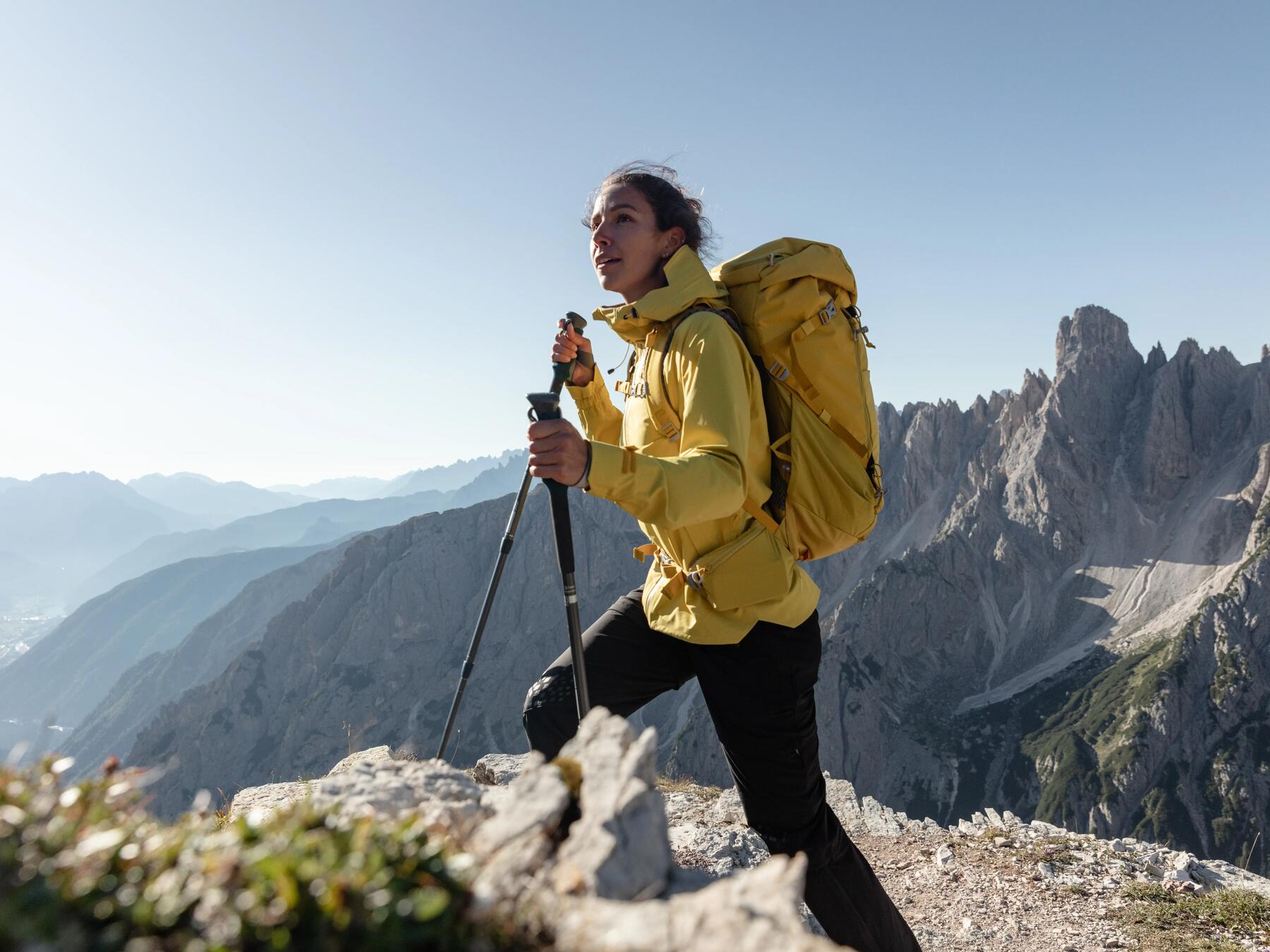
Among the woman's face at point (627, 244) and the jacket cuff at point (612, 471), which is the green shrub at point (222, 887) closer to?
the jacket cuff at point (612, 471)

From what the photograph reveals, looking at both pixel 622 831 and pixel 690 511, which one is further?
pixel 690 511

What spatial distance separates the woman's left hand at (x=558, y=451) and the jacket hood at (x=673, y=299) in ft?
3.92

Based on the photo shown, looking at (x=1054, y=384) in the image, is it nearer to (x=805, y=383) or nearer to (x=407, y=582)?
(x=407, y=582)

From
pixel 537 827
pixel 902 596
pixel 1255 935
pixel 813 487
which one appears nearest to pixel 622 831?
pixel 537 827

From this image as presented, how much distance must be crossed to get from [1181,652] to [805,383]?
132401mm

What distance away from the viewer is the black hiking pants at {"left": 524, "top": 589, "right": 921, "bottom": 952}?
3.99 meters

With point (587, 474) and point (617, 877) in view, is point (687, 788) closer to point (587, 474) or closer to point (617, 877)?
point (587, 474)

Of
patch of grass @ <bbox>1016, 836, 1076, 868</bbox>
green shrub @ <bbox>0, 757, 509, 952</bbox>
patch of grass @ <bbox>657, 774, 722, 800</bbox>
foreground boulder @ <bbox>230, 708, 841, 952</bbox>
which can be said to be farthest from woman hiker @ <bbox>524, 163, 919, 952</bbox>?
patch of grass @ <bbox>657, 774, 722, 800</bbox>

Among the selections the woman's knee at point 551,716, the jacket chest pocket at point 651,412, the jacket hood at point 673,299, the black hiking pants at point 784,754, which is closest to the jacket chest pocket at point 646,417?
the jacket chest pocket at point 651,412

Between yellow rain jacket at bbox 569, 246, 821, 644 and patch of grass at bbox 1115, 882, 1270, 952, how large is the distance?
5.11m

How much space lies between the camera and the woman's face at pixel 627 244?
4703 millimetres

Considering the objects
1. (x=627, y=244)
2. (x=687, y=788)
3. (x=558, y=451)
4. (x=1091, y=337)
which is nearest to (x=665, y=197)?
(x=627, y=244)

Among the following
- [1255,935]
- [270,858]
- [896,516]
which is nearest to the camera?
[270,858]

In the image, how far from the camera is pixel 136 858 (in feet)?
4.72
